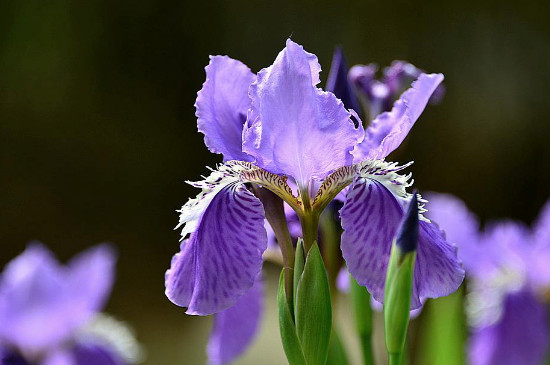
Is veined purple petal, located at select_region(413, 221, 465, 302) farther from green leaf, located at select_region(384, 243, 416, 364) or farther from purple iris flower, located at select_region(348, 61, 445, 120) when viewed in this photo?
purple iris flower, located at select_region(348, 61, 445, 120)

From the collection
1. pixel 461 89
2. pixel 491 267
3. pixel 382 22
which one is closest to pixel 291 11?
pixel 382 22

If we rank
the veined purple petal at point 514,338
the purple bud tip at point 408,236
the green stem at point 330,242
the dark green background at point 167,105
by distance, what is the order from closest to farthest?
the purple bud tip at point 408,236
the green stem at point 330,242
the veined purple petal at point 514,338
the dark green background at point 167,105

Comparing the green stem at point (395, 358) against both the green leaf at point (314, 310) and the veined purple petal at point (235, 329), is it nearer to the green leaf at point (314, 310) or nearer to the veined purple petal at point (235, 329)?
the green leaf at point (314, 310)

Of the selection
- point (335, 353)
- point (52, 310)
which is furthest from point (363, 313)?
point (52, 310)

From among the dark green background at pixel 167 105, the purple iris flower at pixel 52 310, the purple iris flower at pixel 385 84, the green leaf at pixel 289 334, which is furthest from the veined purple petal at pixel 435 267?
the dark green background at pixel 167 105

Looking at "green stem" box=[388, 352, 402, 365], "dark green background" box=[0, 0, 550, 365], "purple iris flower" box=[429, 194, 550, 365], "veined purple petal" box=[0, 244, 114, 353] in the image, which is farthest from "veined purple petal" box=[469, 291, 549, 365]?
"dark green background" box=[0, 0, 550, 365]

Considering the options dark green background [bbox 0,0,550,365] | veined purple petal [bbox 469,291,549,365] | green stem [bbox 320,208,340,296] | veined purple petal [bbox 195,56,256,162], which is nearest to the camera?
veined purple petal [bbox 195,56,256,162]

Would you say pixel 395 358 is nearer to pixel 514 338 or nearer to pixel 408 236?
pixel 408 236
